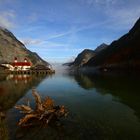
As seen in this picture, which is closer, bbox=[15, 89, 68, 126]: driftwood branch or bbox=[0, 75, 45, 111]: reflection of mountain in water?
bbox=[15, 89, 68, 126]: driftwood branch

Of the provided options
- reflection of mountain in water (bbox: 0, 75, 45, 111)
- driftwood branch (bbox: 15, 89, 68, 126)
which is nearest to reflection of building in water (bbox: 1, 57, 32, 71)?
reflection of mountain in water (bbox: 0, 75, 45, 111)

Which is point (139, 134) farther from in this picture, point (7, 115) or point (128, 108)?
point (7, 115)

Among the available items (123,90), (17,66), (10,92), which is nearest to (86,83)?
(123,90)

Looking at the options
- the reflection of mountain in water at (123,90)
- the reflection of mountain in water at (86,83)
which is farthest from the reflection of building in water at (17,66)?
the reflection of mountain in water at (123,90)

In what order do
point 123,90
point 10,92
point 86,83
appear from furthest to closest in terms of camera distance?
point 86,83 < point 123,90 < point 10,92

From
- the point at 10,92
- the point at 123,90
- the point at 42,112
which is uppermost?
the point at 42,112

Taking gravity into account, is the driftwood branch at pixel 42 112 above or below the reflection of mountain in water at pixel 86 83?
above

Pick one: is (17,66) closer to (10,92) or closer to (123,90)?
(10,92)

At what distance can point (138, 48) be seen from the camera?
569 ft

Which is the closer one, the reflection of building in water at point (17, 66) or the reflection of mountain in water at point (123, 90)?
the reflection of mountain in water at point (123, 90)

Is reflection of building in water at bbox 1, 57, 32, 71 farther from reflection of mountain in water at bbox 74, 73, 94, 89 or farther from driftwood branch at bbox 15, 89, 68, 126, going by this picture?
driftwood branch at bbox 15, 89, 68, 126

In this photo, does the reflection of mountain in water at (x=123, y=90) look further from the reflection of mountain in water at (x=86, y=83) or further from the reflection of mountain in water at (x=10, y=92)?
the reflection of mountain in water at (x=10, y=92)

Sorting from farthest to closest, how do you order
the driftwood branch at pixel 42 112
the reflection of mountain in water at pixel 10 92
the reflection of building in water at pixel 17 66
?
the reflection of building in water at pixel 17 66 < the reflection of mountain in water at pixel 10 92 < the driftwood branch at pixel 42 112

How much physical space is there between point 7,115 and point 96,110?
15318 millimetres
